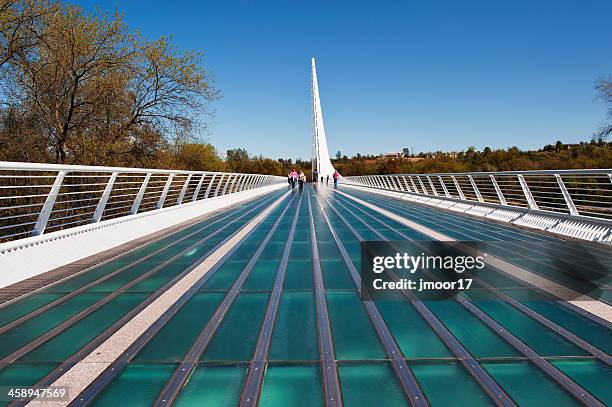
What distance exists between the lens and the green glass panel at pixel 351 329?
126 inches

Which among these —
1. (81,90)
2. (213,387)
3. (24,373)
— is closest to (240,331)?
(213,387)

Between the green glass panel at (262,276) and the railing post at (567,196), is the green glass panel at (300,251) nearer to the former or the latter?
the green glass panel at (262,276)

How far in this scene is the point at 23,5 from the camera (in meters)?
16.7

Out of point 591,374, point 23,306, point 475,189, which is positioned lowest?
point 23,306

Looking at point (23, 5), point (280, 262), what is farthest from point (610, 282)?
point (23, 5)

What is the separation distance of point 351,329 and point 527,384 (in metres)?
1.42

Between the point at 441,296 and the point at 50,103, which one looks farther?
the point at 50,103

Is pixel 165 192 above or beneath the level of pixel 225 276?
above

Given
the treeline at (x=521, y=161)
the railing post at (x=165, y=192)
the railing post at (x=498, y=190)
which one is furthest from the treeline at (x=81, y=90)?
the treeline at (x=521, y=161)

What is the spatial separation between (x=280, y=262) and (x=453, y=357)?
3.67 metres

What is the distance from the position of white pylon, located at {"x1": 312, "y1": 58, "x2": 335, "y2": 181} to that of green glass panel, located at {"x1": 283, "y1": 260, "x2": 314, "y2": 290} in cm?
7023

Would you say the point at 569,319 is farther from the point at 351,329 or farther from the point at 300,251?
the point at 300,251

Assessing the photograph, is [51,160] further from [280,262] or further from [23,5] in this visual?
[280,262]

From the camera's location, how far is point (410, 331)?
363 centimetres
